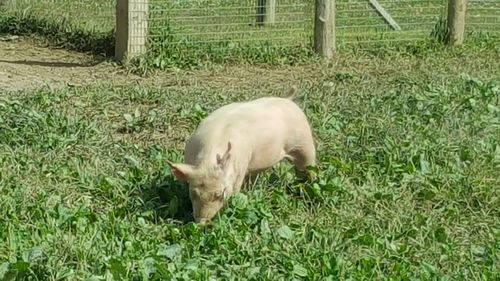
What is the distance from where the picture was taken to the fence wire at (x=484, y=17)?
439 inches

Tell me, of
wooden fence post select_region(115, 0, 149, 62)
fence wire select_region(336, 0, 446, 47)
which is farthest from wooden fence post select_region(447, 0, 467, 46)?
wooden fence post select_region(115, 0, 149, 62)

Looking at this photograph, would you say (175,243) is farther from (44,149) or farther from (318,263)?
(44,149)

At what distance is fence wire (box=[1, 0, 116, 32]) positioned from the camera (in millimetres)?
10148

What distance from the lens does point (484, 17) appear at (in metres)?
11.5

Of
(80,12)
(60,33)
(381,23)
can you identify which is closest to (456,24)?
(381,23)

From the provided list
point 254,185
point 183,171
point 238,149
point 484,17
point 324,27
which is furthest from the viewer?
point 484,17

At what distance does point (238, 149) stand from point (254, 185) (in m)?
0.44

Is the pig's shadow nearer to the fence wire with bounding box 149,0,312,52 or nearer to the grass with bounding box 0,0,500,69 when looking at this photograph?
the grass with bounding box 0,0,500,69

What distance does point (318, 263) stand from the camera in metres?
4.65

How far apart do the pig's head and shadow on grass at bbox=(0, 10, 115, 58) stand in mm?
4532

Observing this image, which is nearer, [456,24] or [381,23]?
[456,24]

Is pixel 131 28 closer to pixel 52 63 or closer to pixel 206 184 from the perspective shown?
pixel 52 63

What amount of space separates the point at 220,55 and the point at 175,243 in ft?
15.6

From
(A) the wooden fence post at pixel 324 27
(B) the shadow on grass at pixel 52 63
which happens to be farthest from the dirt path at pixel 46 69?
(A) the wooden fence post at pixel 324 27
